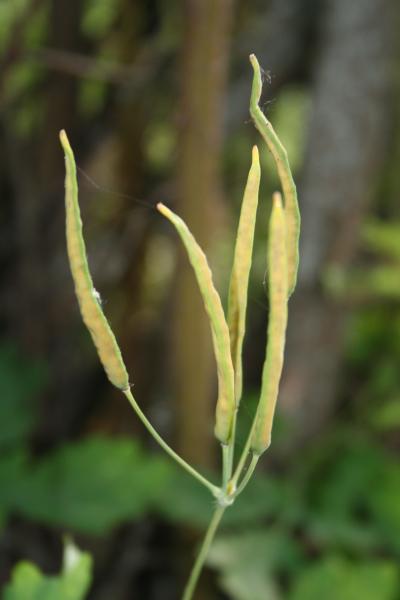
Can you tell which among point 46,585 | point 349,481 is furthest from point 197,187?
point 46,585

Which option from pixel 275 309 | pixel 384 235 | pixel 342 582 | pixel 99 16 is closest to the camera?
pixel 275 309

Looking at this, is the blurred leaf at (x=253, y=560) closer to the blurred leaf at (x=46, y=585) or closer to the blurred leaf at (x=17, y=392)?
the blurred leaf at (x=17, y=392)

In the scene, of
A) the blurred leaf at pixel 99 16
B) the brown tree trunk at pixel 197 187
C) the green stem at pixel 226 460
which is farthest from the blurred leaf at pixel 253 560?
the blurred leaf at pixel 99 16

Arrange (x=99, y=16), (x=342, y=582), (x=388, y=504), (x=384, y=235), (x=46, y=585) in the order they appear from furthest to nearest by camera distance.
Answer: (x=99, y=16) < (x=384, y=235) < (x=388, y=504) < (x=342, y=582) < (x=46, y=585)

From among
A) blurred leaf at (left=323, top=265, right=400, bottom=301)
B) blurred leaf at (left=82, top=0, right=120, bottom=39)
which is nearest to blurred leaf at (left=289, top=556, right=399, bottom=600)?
blurred leaf at (left=323, top=265, right=400, bottom=301)

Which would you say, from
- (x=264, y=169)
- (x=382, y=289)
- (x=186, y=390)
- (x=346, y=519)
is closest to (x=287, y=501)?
(x=346, y=519)

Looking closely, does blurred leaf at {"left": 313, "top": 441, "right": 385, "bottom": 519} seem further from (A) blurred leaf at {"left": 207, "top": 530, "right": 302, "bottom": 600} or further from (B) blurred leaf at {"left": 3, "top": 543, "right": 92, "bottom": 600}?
(B) blurred leaf at {"left": 3, "top": 543, "right": 92, "bottom": 600}

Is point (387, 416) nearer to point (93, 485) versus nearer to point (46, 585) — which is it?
point (93, 485)
